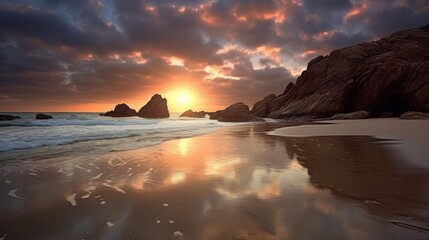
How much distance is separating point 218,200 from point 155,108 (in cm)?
7225

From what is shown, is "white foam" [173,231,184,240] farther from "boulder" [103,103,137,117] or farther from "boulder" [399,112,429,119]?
"boulder" [103,103,137,117]

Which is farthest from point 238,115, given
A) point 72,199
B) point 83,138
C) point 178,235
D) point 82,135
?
point 178,235

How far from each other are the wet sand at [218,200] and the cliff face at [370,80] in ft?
119

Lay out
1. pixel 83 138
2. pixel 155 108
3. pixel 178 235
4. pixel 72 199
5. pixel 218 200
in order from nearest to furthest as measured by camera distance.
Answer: pixel 178 235 → pixel 218 200 → pixel 72 199 → pixel 83 138 → pixel 155 108

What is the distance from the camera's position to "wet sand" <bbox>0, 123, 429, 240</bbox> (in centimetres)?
261

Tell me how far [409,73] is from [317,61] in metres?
18.0

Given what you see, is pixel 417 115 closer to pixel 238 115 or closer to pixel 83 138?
pixel 238 115

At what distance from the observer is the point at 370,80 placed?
123 ft

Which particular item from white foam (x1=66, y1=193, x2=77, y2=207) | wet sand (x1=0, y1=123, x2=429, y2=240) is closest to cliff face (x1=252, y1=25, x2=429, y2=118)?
wet sand (x1=0, y1=123, x2=429, y2=240)

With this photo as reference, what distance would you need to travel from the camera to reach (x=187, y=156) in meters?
7.70

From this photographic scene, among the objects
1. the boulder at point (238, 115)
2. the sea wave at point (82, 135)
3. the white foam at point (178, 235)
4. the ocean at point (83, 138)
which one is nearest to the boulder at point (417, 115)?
the boulder at point (238, 115)

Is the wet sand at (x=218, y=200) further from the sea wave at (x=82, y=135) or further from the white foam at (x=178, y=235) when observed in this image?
the sea wave at (x=82, y=135)

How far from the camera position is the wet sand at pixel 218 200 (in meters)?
2.61

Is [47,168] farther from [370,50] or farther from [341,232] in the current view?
[370,50]
